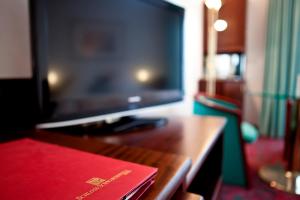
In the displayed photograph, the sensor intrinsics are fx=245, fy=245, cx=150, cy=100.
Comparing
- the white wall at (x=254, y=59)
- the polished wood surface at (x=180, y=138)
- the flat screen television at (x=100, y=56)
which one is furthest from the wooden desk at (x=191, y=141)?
the white wall at (x=254, y=59)

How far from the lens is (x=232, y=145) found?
1.71 m

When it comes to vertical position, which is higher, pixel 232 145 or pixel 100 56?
pixel 100 56

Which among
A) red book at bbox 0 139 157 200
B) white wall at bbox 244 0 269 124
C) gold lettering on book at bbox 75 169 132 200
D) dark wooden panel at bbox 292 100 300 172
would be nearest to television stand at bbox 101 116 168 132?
red book at bbox 0 139 157 200

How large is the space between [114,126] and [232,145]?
0.99 m

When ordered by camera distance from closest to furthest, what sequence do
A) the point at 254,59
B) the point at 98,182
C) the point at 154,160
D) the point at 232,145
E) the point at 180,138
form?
the point at 98,182, the point at 154,160, the point at 180,138, the point at 232,145, the point at 254,59

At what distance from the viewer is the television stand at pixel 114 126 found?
100 centimetres

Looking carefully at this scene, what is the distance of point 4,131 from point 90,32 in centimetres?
45

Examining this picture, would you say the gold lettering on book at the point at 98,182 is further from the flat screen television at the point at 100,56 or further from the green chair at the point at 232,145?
the green chair at the point at 232,145

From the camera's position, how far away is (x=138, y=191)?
1.28ft

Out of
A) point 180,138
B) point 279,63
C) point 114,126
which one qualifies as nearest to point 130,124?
point 114,126

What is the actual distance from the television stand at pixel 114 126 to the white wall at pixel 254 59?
7.53 ft

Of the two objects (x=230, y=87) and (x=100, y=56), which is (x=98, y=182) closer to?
(x=100, y=56)

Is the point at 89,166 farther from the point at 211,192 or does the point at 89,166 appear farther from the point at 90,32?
the point at 211,192

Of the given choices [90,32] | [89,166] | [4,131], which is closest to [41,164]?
[89,166]
